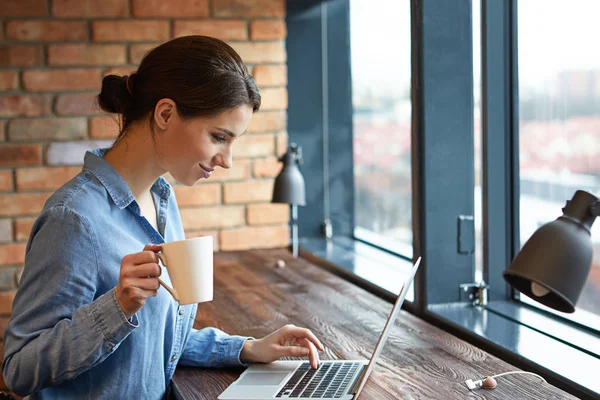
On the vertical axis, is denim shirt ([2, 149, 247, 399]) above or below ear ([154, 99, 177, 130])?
below

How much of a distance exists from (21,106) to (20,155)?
0.61 ft

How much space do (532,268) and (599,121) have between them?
98cm

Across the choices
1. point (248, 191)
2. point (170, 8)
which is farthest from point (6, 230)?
point (170, 8)

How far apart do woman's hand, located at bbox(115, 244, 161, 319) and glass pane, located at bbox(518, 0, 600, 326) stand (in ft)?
3.62

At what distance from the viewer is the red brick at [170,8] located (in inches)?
119

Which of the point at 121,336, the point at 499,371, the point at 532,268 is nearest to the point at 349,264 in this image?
the point at 499,371

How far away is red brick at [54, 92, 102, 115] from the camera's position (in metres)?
2.96

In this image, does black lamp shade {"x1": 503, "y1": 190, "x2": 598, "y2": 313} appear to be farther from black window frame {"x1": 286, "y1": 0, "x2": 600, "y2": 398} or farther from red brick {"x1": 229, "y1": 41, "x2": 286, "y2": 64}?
red brick {"x1": 229, "y1": 41, "x2": 286, "y2": 64}

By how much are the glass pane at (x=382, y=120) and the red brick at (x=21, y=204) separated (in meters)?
1.30

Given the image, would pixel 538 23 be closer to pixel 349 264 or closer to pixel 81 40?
pixel 349 264

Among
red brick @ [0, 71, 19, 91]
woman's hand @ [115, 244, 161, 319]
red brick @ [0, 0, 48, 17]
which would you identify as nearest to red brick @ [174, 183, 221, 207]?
red brick @ [0, 71, 19, 91]

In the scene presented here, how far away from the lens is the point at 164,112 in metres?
1.59

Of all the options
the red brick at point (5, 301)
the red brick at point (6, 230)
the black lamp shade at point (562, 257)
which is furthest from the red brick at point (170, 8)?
the black lamp shade at point (562, 257)

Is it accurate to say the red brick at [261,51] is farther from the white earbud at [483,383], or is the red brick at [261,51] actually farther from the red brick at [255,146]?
the white earbud at [483,383]
